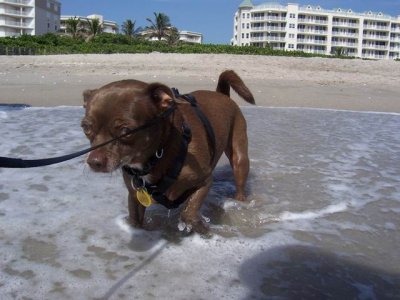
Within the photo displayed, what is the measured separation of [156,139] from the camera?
108 inches

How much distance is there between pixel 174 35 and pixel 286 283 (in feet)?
271

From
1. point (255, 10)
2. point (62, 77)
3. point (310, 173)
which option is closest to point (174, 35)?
point (255, 10)

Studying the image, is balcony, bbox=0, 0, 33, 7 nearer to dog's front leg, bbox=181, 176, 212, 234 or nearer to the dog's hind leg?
the dog's hind leg

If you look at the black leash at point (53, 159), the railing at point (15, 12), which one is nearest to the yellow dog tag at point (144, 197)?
the black leash at point (53, 159)

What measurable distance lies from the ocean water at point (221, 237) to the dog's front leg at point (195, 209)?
0.31 feet

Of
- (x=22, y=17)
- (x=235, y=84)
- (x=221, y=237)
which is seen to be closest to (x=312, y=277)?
(x=221, y=237)

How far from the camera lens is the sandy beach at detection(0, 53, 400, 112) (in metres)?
12.9

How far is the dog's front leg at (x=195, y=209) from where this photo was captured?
3297mm

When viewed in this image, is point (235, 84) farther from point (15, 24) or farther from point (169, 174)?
point (15, 24)

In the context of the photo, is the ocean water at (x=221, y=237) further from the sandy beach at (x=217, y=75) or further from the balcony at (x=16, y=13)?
the balcony at (x=16, y=13)

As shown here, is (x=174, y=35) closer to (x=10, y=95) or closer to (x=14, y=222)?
(x=10, y=95)

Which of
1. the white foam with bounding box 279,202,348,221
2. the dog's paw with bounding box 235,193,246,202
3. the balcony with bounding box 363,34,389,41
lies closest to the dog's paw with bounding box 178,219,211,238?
the white foam with bounding box 279,202,348,221

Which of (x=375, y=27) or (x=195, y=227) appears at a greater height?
(x=375, y=27)

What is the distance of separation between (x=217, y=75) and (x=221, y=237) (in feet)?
52.9
